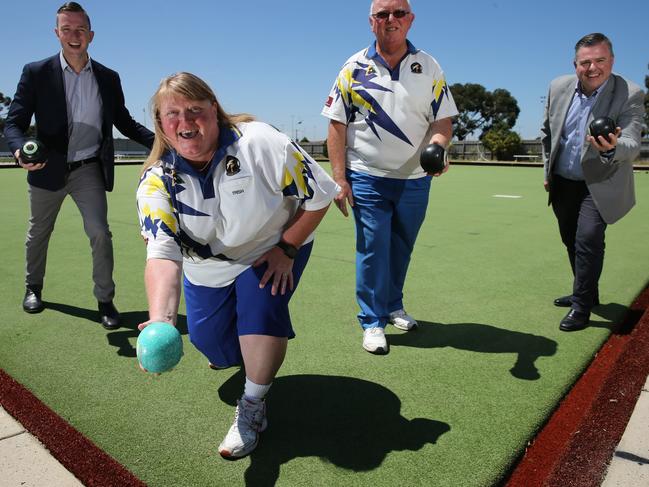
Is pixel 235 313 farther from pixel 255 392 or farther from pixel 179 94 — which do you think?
pixel 179 94

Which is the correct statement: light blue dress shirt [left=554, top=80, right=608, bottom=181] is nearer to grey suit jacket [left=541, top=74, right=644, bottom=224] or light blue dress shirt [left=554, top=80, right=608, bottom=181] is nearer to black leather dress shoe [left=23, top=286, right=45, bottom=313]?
grey suit jacket [left=541, top=74, right=644, bottom=224]

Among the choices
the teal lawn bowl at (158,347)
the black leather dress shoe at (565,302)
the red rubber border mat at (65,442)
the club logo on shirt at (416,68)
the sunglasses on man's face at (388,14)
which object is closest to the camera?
the teal lawn bowl at (158,347)

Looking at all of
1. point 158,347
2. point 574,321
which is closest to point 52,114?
point 158,347

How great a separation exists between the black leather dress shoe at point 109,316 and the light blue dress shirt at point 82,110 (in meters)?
0.99

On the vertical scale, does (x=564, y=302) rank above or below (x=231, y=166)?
below

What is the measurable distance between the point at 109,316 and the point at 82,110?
1.36 meters

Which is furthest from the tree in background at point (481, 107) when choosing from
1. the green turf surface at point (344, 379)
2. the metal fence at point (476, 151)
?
the green turf surface at point (344, 379)

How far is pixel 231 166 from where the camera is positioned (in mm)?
2270

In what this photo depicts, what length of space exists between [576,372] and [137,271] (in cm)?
383

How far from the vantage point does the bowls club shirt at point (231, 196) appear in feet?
7.32

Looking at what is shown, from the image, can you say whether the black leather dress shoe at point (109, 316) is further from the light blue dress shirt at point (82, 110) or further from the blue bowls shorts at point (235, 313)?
the blue bowls shorts at point (235, 313)

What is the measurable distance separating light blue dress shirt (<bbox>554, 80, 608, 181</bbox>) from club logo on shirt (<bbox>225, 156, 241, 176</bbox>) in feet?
8.26

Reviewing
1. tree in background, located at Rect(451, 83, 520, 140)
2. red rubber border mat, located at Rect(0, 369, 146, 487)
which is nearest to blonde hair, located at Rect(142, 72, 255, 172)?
red rubber border mat, located at Rect(0, 369, 146, 487)

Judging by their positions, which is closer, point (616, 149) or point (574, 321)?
point (616, 149)
